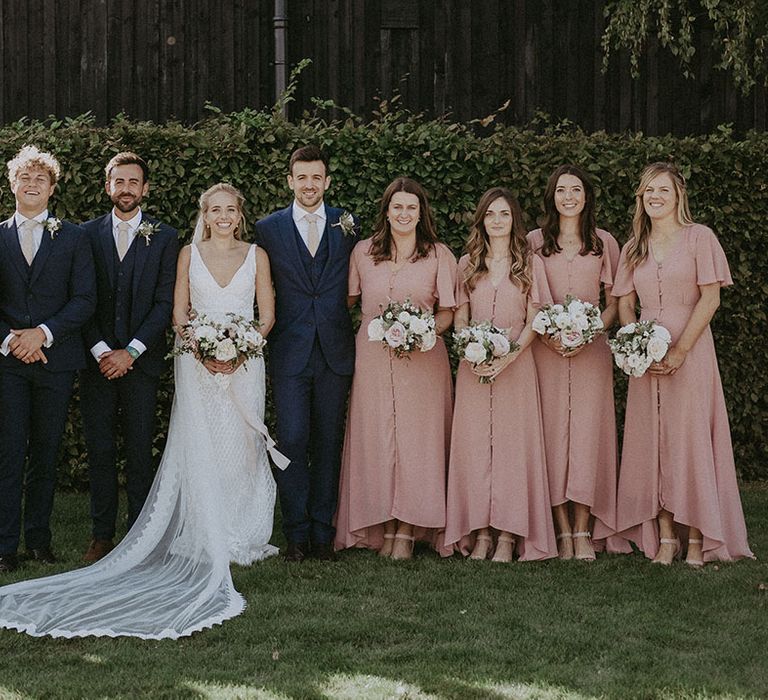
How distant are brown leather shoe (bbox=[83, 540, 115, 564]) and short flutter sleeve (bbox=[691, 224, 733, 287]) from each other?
12.2 feet

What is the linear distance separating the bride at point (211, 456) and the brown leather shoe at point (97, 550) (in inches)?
12.8

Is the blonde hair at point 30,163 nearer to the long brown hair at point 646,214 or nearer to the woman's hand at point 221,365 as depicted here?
the woman's hand at point 221,365

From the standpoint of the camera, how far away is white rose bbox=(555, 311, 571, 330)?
20.0ft

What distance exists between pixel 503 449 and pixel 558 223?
137 centimetres

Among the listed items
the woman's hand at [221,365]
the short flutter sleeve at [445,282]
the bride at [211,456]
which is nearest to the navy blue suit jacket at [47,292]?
the bride at [211,456]

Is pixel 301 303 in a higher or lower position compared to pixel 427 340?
higher

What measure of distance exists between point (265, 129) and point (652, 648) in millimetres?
4696

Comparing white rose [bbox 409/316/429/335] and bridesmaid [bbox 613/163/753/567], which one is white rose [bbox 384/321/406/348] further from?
bridesmaid [bbox 613/163/753/567]

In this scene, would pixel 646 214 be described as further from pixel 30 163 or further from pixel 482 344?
pixel 30 163

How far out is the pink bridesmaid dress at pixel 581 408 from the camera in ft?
21.1

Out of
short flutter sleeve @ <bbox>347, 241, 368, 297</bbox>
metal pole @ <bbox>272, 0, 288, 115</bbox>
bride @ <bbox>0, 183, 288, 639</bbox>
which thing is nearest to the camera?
bride @ <bbox>0, 183, 288, 639</bbox>

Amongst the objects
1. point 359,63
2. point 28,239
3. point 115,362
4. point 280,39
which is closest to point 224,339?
point 115,362

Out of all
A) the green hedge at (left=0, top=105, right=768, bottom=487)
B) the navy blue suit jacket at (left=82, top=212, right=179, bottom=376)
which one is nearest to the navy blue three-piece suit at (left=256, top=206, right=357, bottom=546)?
the navy blue suit jacket at (left=82, top=212, right=179, bottom=376)

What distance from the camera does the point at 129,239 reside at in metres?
6.46
